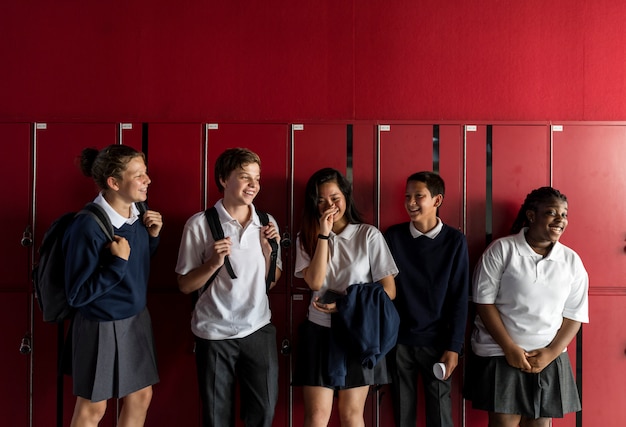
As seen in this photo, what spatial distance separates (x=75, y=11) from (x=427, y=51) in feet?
6.61

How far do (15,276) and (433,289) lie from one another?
2252 millimetres

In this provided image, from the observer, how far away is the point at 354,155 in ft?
8.21

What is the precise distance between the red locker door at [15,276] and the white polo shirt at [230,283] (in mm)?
1042

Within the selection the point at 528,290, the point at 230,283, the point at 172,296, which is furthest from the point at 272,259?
the point at 528,290

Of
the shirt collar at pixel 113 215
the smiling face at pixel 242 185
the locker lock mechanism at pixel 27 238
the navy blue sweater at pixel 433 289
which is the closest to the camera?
the shirt collar at pixel 113 215

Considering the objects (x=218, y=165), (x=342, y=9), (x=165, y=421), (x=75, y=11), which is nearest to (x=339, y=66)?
(x=342, y=9)

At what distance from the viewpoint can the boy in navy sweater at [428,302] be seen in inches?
88.4

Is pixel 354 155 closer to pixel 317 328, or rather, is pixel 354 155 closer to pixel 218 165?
pixel 218 165

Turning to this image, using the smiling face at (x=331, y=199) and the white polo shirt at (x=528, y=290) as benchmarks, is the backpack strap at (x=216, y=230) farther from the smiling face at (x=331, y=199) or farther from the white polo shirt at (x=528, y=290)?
the white polo shirt at (x=528, y=290)

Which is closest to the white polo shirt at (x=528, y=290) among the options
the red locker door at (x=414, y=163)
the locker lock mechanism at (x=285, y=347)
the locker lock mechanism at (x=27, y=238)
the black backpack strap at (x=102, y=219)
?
the red locker door at (x=414, y=163)

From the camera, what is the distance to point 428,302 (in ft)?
7.40

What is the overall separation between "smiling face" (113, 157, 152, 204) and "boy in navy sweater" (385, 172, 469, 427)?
50.0 inches

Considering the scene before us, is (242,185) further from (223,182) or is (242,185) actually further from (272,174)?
(272,174)

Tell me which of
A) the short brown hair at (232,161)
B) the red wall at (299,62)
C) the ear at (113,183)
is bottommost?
the ear at (113,183)
